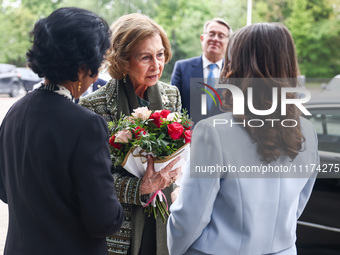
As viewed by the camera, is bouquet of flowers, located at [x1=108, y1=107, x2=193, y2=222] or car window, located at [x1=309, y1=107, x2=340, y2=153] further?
car window, located at [x1=309, y1=107, x2=340, y2=153]

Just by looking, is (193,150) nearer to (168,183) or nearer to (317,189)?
(168,183)

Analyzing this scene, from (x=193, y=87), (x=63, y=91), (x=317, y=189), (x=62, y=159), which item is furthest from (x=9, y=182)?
(x=193, y=87)

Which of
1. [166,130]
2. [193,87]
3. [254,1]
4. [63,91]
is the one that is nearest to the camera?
[63,91]

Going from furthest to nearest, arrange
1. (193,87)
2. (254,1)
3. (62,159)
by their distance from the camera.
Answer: (254,1) → (193,87) → (62,159)

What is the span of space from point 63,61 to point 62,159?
0.35 meters

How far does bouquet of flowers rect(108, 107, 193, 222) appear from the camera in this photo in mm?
1983

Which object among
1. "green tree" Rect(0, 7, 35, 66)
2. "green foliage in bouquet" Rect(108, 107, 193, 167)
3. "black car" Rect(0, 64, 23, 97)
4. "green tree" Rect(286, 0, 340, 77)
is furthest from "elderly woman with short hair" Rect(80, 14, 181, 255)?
"green tree" Rect(286, 0, 340, 77)

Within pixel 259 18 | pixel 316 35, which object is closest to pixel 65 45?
pixel 316 35

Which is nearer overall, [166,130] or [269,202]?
[269,202]

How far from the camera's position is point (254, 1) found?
42.7 m

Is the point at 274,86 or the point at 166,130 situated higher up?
the point at 274,86

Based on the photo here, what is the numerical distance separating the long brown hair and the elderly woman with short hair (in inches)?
26.1

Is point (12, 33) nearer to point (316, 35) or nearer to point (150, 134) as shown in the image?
point (316, 35)

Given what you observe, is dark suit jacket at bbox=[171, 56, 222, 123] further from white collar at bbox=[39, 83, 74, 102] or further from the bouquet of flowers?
white collar at bbox=[39, 83, 74, 102]
